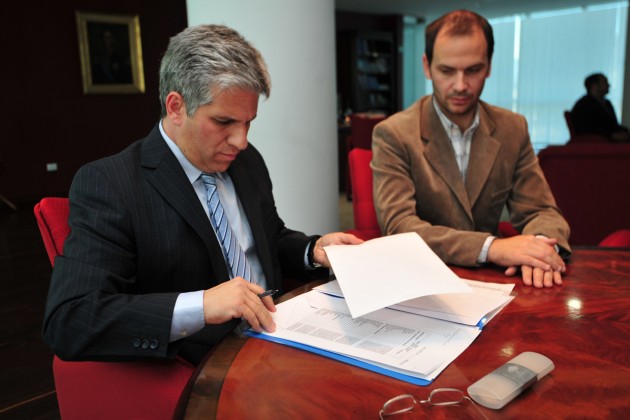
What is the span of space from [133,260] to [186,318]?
24 centimetres

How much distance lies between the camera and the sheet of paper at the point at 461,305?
41.9 inches

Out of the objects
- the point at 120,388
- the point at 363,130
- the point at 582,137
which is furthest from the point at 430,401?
the point at 582,137

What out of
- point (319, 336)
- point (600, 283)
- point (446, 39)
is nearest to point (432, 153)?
point (446, 39)

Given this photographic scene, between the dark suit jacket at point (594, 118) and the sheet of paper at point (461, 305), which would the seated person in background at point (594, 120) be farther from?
the sheet of paper at point (461, 305)

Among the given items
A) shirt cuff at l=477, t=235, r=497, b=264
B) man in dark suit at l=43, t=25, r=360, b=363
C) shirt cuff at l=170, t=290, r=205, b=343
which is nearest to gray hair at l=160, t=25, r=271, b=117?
man in dark suit at l=43, t=25, r=360, b=363

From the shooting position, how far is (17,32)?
6980 millimetres

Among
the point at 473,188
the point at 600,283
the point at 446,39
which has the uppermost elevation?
the point at 446,39

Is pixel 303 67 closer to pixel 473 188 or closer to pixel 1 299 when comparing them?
pixel 473 188

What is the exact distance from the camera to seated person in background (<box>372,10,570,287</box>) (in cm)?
180

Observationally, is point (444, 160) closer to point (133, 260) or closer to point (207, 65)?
point (207, 65)

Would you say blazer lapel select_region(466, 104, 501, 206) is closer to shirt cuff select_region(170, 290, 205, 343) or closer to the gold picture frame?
shirt cuff select_region(170, 290, 205, 343)

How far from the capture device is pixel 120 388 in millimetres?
1081

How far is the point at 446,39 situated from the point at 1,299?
10.9ft

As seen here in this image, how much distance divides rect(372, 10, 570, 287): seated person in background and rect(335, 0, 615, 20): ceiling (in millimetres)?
9398
